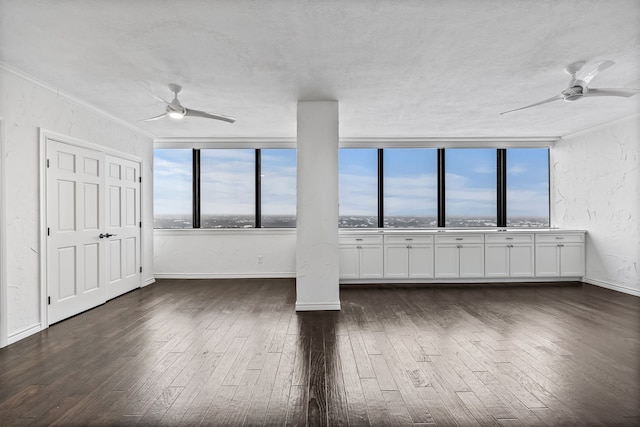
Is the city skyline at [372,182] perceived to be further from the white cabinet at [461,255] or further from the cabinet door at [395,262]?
the cabinet door at [395,262]

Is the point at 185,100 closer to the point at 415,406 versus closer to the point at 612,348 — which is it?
the point at 415,406

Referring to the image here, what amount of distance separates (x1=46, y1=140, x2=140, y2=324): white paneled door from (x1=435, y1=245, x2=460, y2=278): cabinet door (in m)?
5.02

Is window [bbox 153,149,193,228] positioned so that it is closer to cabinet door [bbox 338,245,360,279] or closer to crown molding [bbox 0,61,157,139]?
crown molding [bbox 0,61,157,139]

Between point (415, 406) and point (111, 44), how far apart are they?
140 inches

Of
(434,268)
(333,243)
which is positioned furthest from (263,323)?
(434,268)

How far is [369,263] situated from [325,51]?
11.9 feet

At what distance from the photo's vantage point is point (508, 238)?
5.77 meters

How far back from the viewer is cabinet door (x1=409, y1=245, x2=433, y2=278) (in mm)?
5695

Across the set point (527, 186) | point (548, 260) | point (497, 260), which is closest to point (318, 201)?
point (497, 260)

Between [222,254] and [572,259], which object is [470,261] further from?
[222,254]

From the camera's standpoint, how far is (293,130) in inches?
230

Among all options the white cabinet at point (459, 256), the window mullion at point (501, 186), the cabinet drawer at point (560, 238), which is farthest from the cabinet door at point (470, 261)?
the window mullion at point (501, 186)

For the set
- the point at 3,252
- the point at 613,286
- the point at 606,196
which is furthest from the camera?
the point at 606,196

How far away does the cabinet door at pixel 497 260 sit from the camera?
576cm
